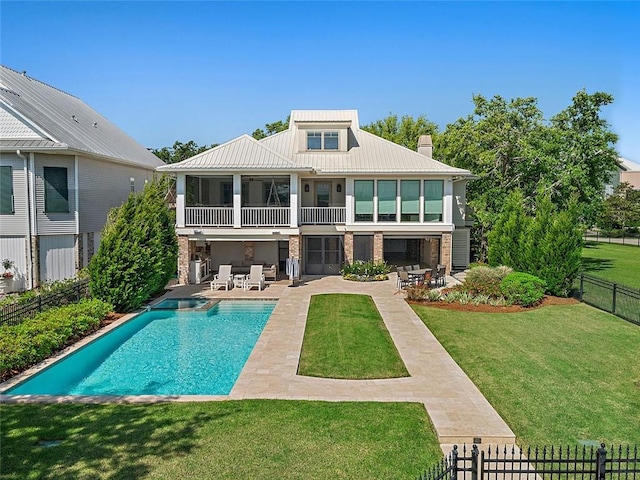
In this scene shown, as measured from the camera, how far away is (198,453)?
23.7 ft

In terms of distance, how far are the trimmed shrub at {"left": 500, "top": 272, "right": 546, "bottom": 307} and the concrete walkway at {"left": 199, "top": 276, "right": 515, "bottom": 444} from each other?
4.88m

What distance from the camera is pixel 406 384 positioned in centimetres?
1015

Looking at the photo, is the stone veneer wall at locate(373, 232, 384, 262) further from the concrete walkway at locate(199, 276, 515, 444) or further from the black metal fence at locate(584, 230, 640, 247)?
the black metal fence at locate(584, 230, 640, 247)

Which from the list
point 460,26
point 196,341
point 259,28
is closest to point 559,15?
point 460,26

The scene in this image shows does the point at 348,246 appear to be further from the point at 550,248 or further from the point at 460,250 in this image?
the point at 550,248

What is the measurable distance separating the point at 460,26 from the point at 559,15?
3.02 meters

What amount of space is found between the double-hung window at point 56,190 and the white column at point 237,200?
7.21m

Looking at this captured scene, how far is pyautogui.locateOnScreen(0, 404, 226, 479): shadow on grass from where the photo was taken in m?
6.82

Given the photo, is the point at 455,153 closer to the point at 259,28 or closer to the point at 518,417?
the point at 259,28

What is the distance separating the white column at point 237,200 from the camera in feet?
72.2

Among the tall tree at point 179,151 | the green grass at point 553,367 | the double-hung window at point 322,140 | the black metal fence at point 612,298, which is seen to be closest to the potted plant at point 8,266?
the double-hung window at point 322,140

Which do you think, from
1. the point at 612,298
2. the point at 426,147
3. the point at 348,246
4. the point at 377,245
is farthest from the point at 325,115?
the point at 612,298

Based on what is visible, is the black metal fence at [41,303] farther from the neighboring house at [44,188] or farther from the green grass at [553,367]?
the green grass at [553,367]

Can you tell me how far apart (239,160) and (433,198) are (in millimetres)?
9928
